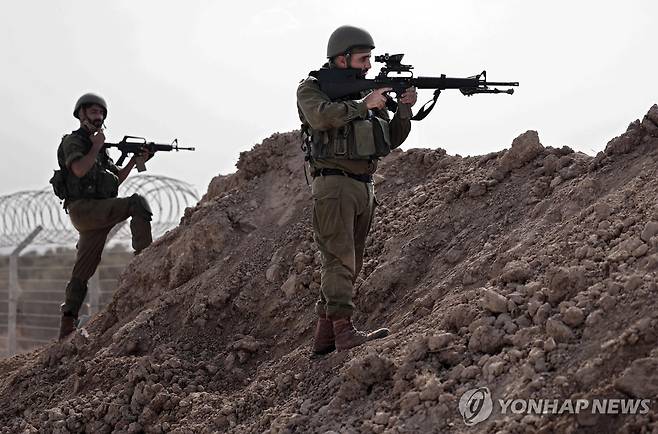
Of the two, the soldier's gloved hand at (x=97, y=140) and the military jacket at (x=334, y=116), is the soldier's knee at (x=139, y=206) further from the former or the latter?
the military jacket at (x=334, y=116)

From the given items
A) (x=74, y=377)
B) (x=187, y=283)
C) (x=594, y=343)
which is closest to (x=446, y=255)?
(x=594, y=343)

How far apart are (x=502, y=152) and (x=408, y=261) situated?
4.45 ft

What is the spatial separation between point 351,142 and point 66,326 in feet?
11.8

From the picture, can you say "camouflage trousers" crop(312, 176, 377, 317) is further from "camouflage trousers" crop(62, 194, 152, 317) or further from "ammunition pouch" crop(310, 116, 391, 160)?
"camouflage trousers" crop(62, 194, 152, 317)

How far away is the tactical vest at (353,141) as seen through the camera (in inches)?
176

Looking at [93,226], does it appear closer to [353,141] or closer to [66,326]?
[66,326]

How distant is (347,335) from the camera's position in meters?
4.42

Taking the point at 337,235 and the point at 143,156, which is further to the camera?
the point at 143,156

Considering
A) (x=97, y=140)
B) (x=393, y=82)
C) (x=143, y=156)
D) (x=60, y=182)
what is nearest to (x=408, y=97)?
A: (x=393, y=82)

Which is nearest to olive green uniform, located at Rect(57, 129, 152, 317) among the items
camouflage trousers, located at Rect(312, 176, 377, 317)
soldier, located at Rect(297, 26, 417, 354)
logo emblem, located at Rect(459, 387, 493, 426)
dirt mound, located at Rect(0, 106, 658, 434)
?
dirt mound, located at Rect(0, 106, 658, 434)

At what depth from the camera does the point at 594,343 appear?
132 inches

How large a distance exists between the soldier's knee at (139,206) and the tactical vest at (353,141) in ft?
9.43

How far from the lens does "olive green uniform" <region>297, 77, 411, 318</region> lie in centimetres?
441

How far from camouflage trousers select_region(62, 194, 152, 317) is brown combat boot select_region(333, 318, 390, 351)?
3.13 m
